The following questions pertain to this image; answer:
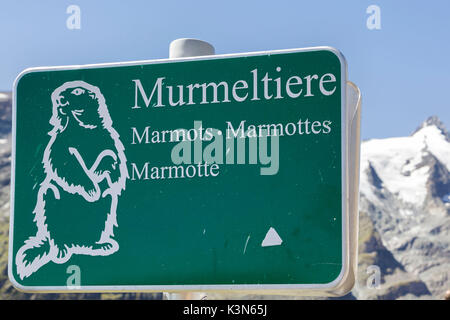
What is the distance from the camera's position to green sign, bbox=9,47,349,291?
6891 millimetres

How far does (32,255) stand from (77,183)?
2.77ft

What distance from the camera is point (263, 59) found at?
7.23m

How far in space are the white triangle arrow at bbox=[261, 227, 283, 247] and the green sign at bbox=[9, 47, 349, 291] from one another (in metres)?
0.01

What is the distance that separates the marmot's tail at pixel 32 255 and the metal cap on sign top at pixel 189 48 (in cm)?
228

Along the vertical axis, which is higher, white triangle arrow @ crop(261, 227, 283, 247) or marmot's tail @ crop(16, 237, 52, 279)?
white triangle arrow @ crop(261, 227, 283, 247)

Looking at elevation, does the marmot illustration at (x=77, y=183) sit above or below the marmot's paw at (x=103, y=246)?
above

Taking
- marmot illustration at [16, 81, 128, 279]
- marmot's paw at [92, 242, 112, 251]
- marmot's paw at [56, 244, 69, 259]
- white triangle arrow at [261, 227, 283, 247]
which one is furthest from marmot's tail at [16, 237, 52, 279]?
white triangle arrow at [261, 227, 283, 247]

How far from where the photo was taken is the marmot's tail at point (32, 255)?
24.7 ft

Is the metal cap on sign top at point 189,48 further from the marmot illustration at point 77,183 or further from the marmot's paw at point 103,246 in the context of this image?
the marmot's paw at point 103,246

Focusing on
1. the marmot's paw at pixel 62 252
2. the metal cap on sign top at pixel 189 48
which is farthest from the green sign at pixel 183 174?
the metal cap on sign top at pixel 189 48

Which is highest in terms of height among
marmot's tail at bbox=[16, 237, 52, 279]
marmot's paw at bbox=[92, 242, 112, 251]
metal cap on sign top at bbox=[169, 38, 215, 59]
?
metal cap on sign top at bbox=[169, 38, 215, 59]

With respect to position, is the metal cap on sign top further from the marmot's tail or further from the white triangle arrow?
the marmot's tail
